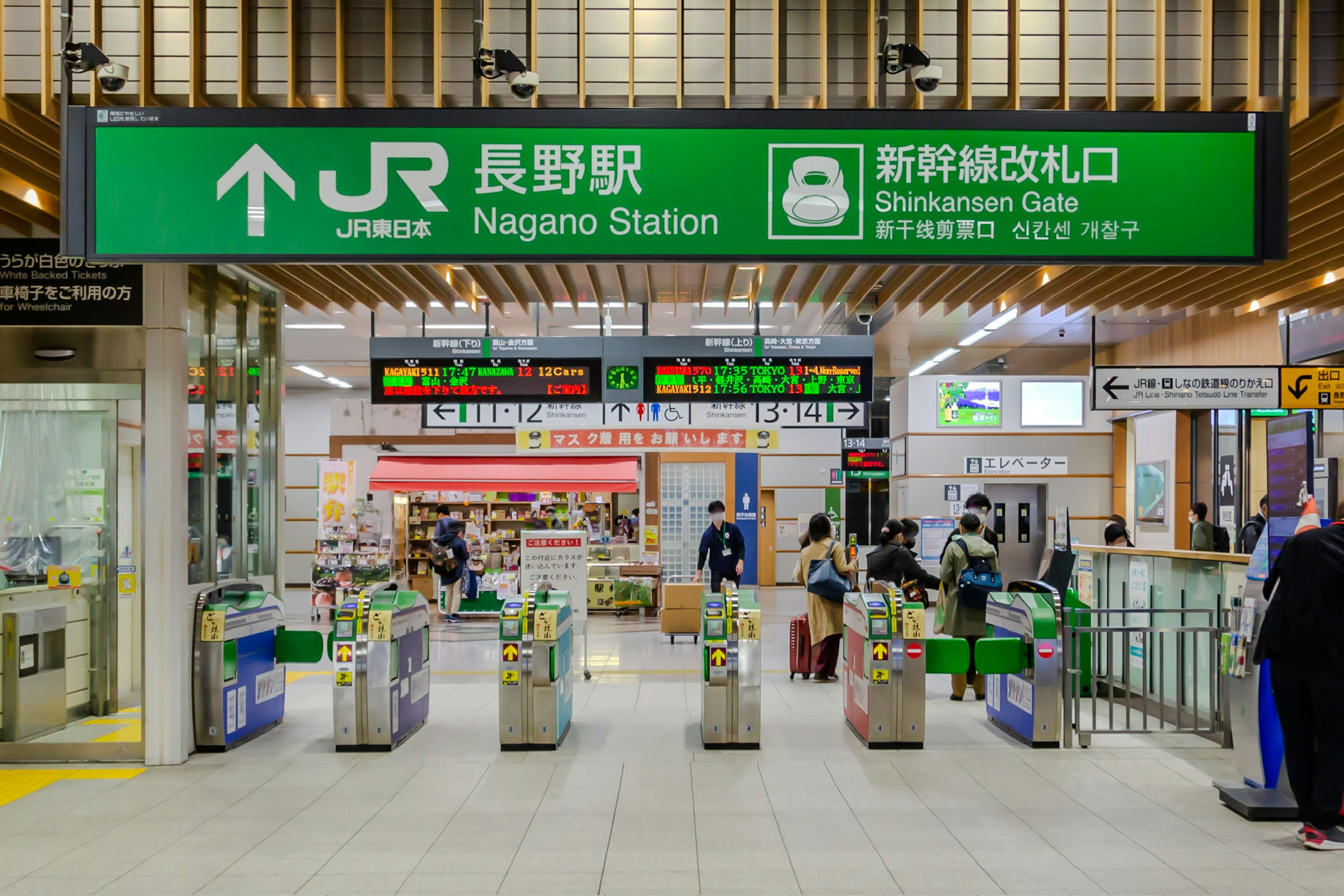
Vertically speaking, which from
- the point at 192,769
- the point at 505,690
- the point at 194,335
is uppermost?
the point at 194,335

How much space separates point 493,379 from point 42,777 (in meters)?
4.53

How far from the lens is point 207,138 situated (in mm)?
3672

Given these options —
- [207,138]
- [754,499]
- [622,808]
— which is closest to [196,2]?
[207,138]

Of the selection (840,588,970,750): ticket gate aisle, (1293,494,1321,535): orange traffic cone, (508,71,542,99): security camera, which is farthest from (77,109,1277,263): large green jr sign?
(840,588,970,750): ticket gate aisle

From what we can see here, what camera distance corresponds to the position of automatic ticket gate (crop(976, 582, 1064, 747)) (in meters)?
5.97

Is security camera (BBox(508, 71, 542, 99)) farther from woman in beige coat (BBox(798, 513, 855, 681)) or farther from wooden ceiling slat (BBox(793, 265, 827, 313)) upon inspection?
woman in beige coat (BBox(798, 513, 855, 681))

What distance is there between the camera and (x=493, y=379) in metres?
8.70

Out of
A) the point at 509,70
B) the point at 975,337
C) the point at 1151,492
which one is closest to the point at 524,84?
the point at 509,70

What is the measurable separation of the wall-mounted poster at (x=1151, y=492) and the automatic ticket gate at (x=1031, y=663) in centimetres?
800

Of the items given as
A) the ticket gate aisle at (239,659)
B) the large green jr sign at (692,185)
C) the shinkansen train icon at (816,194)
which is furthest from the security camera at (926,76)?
the ticket gate aisle at (239,659)

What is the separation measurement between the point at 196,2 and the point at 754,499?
14.4 meters

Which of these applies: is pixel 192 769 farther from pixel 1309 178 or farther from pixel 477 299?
pixel 1309 178

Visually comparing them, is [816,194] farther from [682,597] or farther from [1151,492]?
[1151,492]

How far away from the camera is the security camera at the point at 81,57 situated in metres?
3.83
